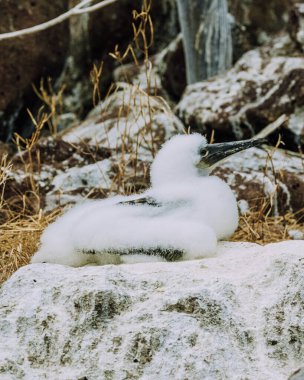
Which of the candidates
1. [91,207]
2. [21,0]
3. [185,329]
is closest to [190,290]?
[185,329]

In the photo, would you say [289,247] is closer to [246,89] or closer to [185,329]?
[185,329]

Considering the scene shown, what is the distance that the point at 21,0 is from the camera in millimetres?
6531

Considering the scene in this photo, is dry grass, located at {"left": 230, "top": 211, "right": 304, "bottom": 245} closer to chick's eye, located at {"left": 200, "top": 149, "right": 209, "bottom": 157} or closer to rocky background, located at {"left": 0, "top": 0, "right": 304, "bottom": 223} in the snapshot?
rocky background, located at {"left": 0, "top": 0, "right": 304, "bottom": 223}

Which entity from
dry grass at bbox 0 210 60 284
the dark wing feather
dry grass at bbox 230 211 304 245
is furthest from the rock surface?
the dark wing feather

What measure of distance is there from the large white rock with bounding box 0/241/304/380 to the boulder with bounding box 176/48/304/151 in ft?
8.74

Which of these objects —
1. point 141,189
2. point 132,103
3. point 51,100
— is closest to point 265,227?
point 141,189

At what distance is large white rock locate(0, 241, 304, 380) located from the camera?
244 cm

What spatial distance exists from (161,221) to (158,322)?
0.64 m

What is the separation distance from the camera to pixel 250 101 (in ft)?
18.2

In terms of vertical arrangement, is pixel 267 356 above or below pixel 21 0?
below

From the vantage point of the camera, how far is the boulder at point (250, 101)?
534 centimetres

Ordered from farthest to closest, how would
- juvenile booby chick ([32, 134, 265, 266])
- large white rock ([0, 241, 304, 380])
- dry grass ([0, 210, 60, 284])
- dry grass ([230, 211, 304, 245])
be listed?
dry grass ([230, 211, 304, 245])
dry grass ([0, 210, 60, 284])
juvenile booby chick ([32, 134, 265, 266])
large white rock ([0, 241, 304, 380])

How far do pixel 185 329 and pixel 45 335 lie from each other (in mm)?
493

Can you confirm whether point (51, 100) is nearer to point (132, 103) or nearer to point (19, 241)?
point (132, 103)
